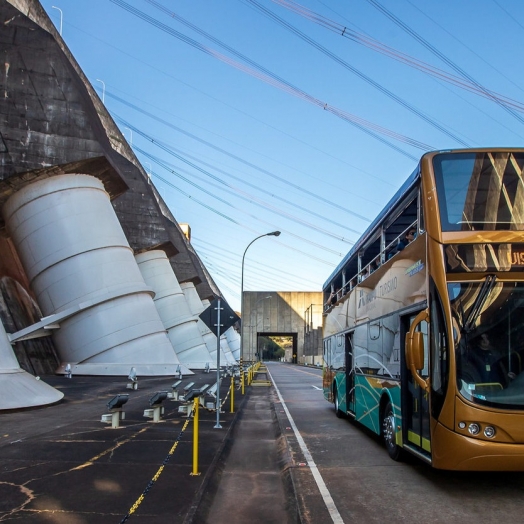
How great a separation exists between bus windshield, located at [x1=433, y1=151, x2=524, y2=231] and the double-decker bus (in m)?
0.01

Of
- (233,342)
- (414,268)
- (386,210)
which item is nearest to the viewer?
(414,268)

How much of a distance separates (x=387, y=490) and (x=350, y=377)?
5887 millimetres

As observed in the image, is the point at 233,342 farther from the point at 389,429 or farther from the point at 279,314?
the point at 389,429

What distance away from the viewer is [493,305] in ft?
21.9

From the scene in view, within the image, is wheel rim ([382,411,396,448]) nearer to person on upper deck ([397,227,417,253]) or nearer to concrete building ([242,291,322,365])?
person on upper deck ([397,227,417,253])

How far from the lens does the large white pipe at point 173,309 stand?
5016 cm

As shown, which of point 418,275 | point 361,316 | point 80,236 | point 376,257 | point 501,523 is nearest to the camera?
point 501,523

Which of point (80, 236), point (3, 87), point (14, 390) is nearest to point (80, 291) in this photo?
point (80, 236)

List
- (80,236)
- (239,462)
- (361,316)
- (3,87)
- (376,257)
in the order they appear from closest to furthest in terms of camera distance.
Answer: (239,462) → (376,257) → (361,316) → (3,87) → (80,236)

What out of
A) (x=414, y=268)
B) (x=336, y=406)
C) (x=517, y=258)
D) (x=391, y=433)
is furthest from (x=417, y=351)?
(x=336, y=406)

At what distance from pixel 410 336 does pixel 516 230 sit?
6.28 feet

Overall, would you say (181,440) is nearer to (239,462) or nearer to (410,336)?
(239,462)

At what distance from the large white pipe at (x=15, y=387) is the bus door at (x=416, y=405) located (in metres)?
10.3

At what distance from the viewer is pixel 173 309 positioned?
5169cm
